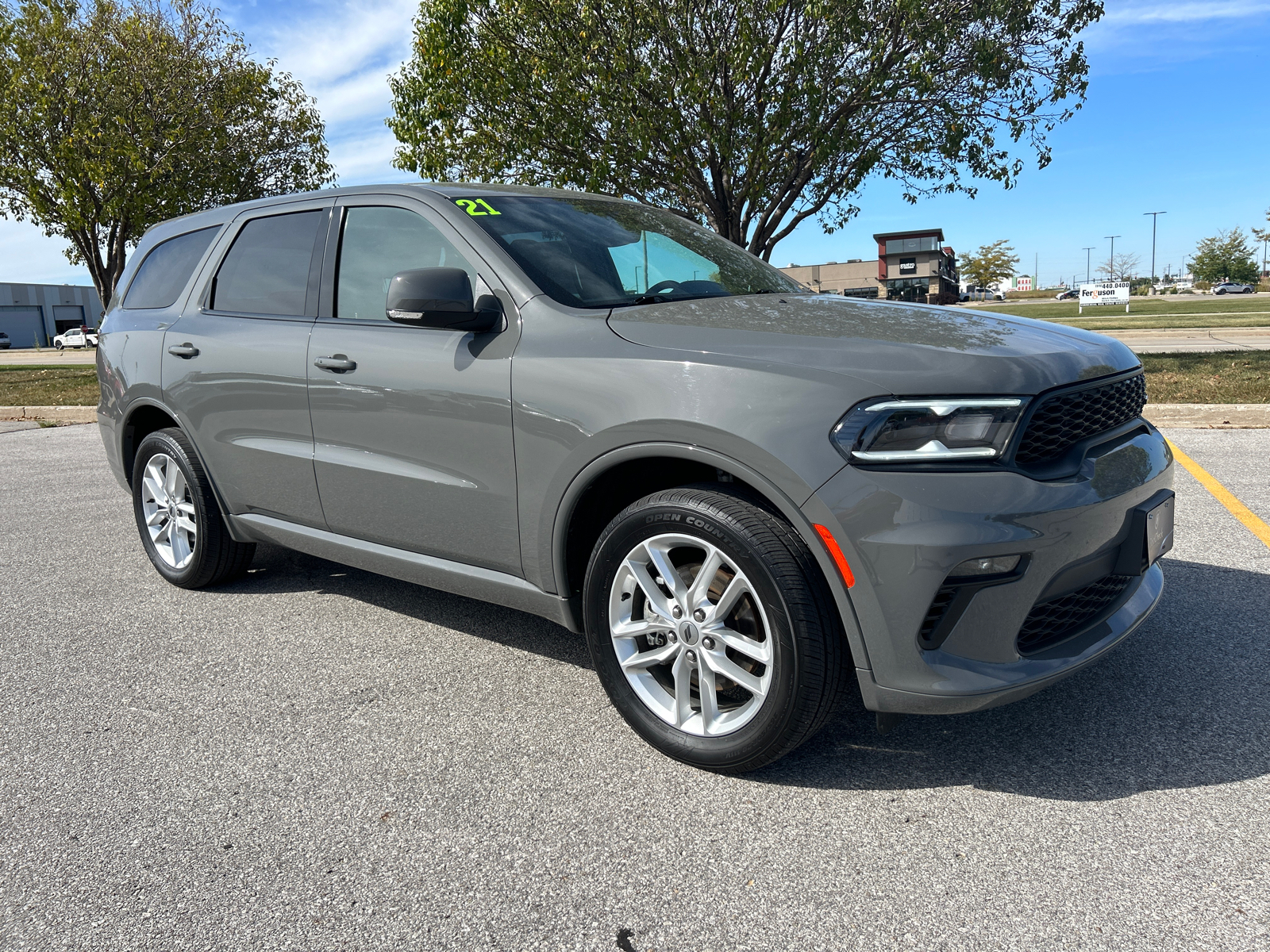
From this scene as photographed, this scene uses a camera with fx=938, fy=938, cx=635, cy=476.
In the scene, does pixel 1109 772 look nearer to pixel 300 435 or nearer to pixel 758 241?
pixel 300 435

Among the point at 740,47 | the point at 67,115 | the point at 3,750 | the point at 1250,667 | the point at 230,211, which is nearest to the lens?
the point at 3,750

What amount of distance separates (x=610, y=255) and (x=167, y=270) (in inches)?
102

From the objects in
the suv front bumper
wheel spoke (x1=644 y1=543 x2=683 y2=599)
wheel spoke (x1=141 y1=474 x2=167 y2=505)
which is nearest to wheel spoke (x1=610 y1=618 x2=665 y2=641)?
wheel spoke (x1=644 y1=543 x2=683 y2=599)

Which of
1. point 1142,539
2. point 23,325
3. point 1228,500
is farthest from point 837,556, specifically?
point 23,325

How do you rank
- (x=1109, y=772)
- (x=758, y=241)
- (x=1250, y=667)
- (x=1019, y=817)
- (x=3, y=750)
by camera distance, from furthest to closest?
(x=758, y=241), (x=1250, y=667), (x=3, y=750), (x=1109, y=772), (x=1019, y=817)

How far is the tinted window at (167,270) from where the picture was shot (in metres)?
4.53

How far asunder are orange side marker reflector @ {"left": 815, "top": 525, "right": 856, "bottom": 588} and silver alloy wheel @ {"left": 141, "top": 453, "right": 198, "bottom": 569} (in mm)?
3231

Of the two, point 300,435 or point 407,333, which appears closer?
point 407,333

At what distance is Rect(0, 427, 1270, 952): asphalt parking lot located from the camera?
205cm

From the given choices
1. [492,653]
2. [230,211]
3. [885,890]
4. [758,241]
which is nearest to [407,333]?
[492,653]

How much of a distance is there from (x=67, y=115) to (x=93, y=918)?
20.4m

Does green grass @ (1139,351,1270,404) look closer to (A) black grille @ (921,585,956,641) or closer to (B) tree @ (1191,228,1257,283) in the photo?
(A) black grille @ (921,585,956,641)

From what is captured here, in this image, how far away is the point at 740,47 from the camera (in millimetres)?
11547

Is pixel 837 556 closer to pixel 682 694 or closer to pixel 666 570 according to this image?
pixel 666 570
